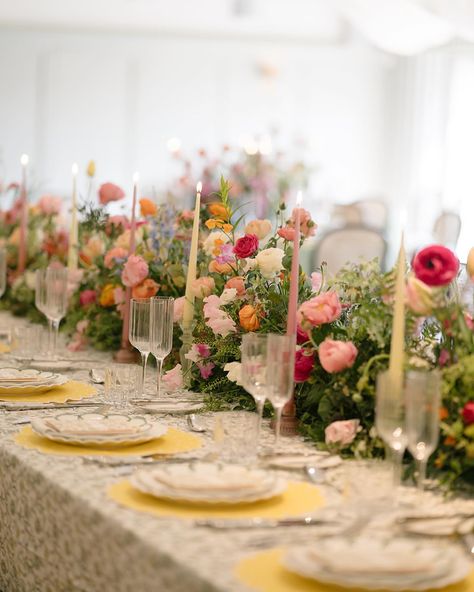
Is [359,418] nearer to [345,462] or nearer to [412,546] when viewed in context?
[345,462]

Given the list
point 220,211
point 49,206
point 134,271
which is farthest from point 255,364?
point 49,206

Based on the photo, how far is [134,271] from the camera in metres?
2.72

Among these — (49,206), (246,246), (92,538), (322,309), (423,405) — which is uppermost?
(49,206)

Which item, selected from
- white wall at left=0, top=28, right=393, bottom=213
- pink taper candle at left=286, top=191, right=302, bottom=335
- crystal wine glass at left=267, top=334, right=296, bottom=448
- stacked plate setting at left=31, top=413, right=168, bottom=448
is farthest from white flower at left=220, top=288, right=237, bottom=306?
white wall at left=0, top=28, right=393, bottom=213

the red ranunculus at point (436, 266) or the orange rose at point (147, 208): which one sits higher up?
the orange rose at point (147, 208)

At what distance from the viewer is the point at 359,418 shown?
191 cm

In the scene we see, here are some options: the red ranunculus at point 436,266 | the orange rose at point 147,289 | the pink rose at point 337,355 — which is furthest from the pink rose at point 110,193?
the red ranunculus at point 436,266

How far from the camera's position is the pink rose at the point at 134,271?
271 centimetres

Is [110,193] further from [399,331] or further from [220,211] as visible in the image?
[399,331]

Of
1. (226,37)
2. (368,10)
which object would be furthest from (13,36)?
(368,10)

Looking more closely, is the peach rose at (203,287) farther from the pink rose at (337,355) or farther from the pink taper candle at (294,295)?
the pink rose at (337,355)

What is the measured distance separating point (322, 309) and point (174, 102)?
786cm

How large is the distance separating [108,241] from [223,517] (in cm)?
185

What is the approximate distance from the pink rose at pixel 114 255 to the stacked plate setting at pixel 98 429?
102cm
